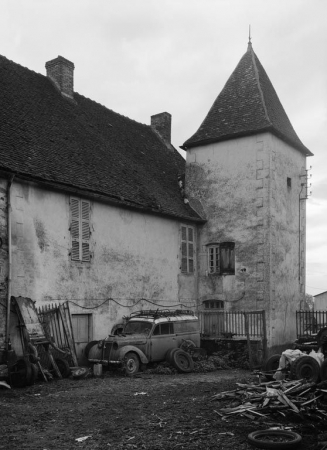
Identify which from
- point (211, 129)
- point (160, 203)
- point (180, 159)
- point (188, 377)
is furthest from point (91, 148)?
point (188, 377)

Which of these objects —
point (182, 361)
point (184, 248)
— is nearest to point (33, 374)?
point (182, 361)

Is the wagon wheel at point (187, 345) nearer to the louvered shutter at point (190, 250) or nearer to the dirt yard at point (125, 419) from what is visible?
the dirt yard at point (125, 419)

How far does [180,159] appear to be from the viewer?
1053 inches

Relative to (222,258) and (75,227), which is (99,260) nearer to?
(75,227)

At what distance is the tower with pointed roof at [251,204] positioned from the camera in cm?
2092

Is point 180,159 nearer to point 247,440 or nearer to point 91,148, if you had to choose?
point 91,148

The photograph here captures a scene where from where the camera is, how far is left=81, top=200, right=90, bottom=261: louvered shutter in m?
17.1

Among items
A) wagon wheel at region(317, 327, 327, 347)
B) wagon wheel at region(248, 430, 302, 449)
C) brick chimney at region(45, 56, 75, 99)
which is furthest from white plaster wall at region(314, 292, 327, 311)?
wagon wheel at region(248, 430, 302, 449)

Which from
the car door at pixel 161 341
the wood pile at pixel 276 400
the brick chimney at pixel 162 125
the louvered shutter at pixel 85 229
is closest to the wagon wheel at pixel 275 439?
the wood pile at pixel 276 400

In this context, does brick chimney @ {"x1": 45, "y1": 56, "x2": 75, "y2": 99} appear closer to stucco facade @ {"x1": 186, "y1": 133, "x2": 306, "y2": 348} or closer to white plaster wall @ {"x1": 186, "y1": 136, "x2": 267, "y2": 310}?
stucco facade @ {"x1": 186, "y1": 133, "x2": 306, "y2": 348}

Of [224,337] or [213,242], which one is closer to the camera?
[224,337]

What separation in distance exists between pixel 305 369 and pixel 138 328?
5.91 meters

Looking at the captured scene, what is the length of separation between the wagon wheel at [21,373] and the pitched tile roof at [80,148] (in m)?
5.28

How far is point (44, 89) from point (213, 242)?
31.1 ft
